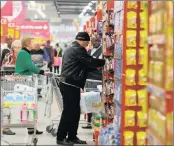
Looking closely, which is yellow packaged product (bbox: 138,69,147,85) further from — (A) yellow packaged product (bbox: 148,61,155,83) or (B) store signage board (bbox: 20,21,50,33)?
(B) store signage board (bbox: 20,21,50,33)

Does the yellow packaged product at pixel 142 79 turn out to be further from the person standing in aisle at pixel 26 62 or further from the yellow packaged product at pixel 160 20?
the person standing in aisle at pixel 26 62

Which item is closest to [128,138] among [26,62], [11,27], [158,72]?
[158,72]

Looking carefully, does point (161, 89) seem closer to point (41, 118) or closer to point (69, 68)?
point (69, 68)

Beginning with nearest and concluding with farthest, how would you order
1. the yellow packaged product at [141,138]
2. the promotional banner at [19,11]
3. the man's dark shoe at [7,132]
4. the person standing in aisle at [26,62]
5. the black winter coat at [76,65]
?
the yellow packaged product at [141,138]
the black winter coat at [76,65]
the person standing in aisle at [26,62]
the man's dark shoe at [7,132]
the promotional banner at [19,11]

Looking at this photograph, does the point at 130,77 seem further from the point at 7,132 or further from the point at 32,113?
the point at 7,132

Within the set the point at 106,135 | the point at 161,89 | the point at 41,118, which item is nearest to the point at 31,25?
the point at 41,118

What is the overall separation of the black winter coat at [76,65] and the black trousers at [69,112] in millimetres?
116

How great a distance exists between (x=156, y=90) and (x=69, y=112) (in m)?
3.03

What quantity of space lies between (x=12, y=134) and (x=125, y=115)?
3.13 meters

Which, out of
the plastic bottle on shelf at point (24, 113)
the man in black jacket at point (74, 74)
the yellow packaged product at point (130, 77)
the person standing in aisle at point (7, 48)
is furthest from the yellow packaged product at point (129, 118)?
the person standing in aisle at point (7, 48)

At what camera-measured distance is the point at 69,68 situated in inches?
245

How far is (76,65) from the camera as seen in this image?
6.19 meters

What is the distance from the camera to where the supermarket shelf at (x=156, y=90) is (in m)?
3.28

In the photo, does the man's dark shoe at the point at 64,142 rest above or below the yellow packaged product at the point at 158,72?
below
